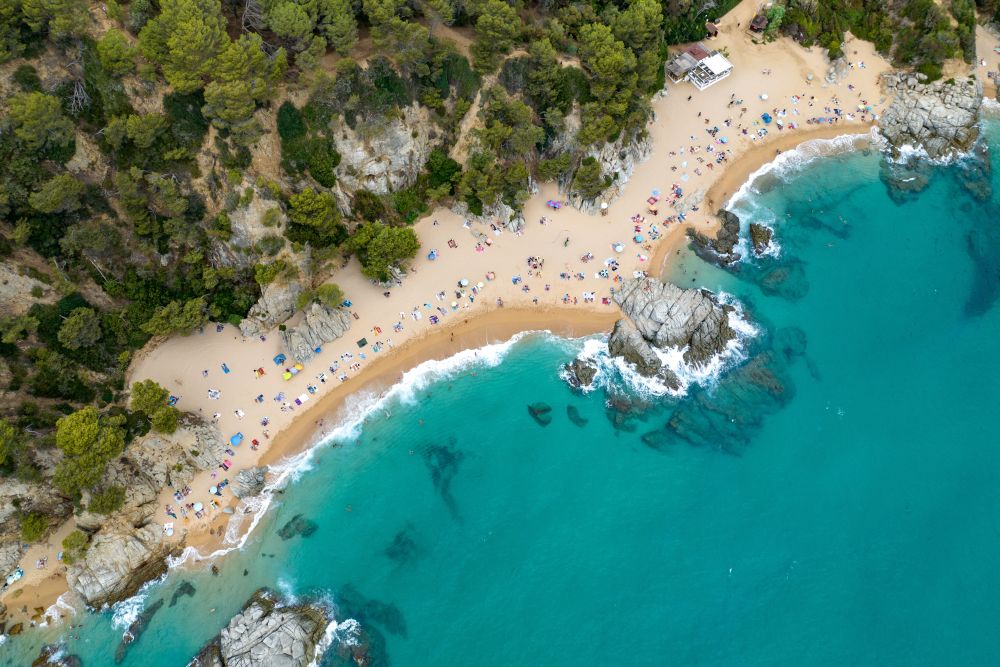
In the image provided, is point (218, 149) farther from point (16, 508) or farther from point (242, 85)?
point (16, 508)

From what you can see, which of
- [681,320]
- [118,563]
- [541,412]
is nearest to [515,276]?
[541,412]

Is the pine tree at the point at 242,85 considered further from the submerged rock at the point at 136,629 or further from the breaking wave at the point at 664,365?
the submerged rock at the point at 136,629

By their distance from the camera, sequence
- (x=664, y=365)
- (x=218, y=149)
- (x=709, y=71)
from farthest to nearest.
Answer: (x=709, y=71) → (x=664, y=365) → (x=218, y=149)

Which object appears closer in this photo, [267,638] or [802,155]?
[267,638]

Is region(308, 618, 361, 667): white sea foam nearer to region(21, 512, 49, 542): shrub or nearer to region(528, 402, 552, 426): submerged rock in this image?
region(528, 402, 552, 426): submerged rock

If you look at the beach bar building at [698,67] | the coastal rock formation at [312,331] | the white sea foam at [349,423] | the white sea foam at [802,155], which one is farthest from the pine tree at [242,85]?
the white sea foam at [802,155]
